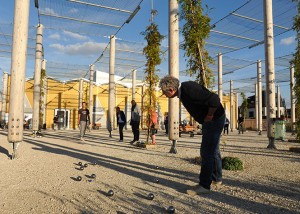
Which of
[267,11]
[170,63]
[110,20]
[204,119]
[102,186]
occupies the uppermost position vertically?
[110,20]

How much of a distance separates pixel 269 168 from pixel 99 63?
22036 millimetres

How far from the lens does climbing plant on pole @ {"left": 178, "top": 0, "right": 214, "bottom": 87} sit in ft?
19.6

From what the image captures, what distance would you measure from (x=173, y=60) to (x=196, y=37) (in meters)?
2.13

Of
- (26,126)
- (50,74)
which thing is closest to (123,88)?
(50,74)

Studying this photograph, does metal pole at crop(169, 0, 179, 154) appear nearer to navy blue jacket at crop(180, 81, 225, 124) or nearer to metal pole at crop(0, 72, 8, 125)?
navy blue jacket at crop(180, 81, 225, 124)

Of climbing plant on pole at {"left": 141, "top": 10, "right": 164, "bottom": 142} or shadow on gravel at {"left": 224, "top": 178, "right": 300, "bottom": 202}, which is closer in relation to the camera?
shadow on gravel at {"left": 224, "top": 178, "right": 300, "bottom": 202}

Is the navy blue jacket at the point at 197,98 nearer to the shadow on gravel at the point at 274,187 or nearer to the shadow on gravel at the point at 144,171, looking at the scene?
the shadow on gravel at the point at 144,171

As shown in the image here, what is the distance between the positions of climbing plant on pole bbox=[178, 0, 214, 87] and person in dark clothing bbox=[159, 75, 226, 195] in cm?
257

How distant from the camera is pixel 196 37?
19.3 feet

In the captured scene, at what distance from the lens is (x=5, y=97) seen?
30.2 metres

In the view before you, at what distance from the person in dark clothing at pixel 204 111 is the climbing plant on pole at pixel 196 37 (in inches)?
101

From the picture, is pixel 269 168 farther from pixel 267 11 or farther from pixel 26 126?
pixel 26 126

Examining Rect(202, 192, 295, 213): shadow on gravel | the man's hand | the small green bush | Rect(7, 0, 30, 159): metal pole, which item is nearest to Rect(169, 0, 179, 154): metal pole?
the small green bush

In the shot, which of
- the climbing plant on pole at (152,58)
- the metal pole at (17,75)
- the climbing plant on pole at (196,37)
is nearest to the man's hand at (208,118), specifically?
the climbing plant on pole at (196,37)
